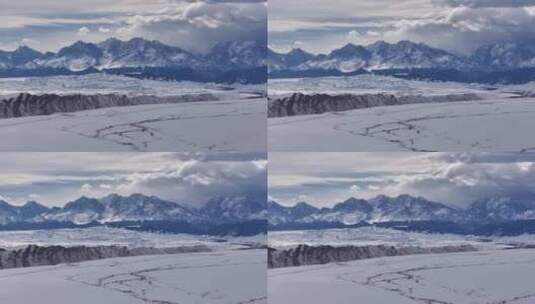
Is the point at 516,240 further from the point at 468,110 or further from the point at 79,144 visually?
the point at 79,144

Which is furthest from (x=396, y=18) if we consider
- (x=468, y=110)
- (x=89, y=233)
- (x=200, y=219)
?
(x=89, y=233)

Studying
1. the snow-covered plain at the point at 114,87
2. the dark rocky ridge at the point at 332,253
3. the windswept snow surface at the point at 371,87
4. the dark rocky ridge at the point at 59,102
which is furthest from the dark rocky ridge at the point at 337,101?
the dark rocky ridge at the point at 332,253

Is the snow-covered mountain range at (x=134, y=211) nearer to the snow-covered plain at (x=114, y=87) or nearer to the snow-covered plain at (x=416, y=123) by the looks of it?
the snow-covered plain at (x=416, y=123)

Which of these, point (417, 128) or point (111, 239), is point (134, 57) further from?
point (417, 128)

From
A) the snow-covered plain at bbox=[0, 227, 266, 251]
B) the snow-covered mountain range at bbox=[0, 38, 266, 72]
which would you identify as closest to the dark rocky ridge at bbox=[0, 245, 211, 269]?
the snow-covered plain at bbox=[0, 227, 266, 251]

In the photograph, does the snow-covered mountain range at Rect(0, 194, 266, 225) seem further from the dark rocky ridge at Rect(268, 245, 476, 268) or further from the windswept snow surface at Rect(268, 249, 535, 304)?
the windswept snow surface at Rect(268, 249, 535, 304)
